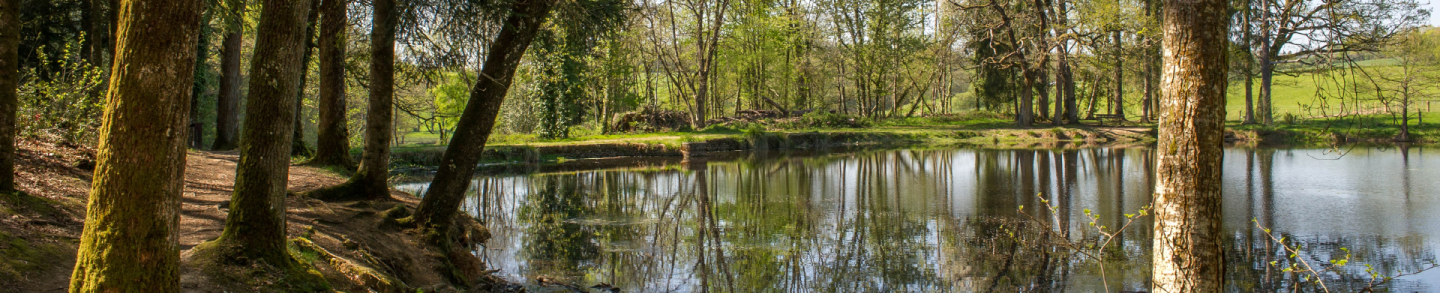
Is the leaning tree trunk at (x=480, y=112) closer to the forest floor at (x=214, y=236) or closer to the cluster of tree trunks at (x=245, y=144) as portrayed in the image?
the cluster of tree trunks at (x=245, y=144)

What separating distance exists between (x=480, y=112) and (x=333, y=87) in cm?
506

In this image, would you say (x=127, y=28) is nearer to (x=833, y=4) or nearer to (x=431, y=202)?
(x=431, y=202)

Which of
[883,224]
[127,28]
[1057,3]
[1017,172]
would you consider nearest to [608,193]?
[883,224]

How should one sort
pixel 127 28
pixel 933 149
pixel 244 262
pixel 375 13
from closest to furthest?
pixel 127 28, pixel 244 262, pixel 375 13, pixel 933 149

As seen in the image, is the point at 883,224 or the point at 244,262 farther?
the point at 883,224

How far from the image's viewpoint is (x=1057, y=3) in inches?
1227

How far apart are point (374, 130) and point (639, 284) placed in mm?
3663

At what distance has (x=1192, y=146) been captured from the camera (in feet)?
13.3

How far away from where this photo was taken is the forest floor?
4.33 meters

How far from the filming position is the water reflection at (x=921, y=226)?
294 inches

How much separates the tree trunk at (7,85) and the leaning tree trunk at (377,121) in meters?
2.89

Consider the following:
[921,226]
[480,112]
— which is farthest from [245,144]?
[921,226]

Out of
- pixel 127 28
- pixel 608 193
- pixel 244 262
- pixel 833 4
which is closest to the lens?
pixel 127 28

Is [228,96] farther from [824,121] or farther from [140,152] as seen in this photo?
[824,121]
